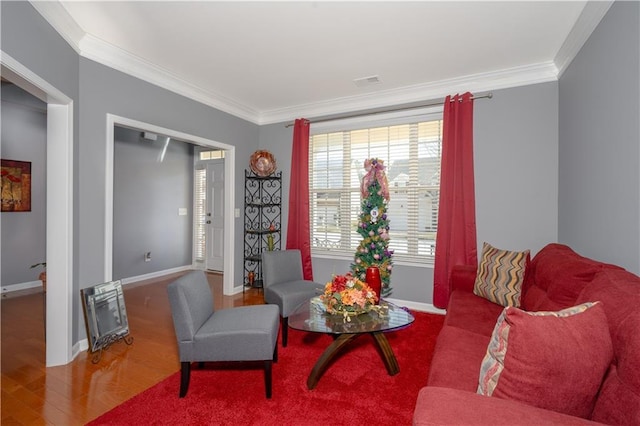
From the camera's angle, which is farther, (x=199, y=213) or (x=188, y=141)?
(x=199, y=213)

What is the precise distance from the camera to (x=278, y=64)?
11.1ft

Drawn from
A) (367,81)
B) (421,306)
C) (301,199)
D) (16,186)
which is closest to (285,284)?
(301,199)

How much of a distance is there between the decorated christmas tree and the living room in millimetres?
469

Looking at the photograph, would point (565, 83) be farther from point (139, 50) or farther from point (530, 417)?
point (139, 50)

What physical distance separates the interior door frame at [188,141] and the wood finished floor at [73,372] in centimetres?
75

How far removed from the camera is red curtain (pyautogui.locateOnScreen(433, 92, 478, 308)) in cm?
362

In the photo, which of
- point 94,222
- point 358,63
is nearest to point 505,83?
point 358,63

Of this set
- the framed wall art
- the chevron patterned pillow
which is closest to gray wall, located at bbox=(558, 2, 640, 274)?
the chevron patterned pillow

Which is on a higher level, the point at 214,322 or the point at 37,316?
the point at 214,322

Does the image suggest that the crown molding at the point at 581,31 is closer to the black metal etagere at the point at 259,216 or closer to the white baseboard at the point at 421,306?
the white baseboard at the point at 421,306

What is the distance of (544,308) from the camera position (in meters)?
1.91

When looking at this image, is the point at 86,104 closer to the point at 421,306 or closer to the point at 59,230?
the point at 59,230

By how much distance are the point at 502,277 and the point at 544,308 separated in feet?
2.71

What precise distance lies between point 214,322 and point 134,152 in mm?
4198
